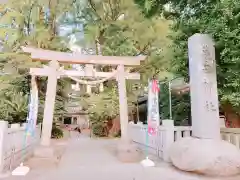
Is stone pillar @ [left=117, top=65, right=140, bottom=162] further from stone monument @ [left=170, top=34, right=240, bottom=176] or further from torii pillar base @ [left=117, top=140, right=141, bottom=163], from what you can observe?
stone monument @ [left=170, top=34, right=240, bottom=176]

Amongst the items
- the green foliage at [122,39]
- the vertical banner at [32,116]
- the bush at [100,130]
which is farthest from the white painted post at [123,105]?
the bush at [100,130]

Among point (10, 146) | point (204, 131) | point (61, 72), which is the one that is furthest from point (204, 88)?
point (10, 146)

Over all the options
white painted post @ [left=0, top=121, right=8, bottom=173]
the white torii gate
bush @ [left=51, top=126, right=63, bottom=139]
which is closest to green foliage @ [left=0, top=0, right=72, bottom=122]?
bush @ [left=51, top=126, right=63, bottom=139]

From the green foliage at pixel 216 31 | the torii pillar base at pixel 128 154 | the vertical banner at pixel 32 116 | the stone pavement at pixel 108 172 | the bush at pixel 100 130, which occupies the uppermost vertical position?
the green foliage at pixel 216 31

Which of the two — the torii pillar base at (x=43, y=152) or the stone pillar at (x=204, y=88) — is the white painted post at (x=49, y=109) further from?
the stone pillar at (x=204, y=88)

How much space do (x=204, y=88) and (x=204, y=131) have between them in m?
0.93

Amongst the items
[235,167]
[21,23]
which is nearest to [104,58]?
[235,167]

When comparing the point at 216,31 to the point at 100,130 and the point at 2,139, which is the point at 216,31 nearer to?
the point at 2,139

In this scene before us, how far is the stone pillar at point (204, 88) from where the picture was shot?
4.91m

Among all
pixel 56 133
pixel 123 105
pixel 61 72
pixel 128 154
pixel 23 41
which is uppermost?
pixel 23 41

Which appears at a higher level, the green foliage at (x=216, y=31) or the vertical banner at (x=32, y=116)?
the green foliage at (x=216, y=31)

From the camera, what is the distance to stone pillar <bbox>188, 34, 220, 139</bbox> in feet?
16.1

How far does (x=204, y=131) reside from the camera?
4.88m

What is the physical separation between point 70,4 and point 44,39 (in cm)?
349
